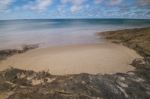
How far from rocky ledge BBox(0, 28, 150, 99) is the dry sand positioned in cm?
19

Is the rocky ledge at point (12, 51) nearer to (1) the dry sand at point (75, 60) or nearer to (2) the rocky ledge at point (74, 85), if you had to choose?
(1) the dry sand at point (75, 60)

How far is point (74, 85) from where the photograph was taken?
2484 mm

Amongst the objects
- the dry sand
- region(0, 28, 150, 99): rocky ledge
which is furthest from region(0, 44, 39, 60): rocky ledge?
region(0, 28, 150, 99): rocky ledge

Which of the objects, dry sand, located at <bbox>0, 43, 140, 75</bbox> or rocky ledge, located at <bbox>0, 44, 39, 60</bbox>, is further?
rocky ledge, located at <bbox>0, 44, 39, 60</bbox>

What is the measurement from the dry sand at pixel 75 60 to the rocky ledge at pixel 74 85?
188 mm

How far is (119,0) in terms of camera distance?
4719mm

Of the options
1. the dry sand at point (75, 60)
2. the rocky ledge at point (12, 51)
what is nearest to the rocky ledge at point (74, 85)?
the dry sand at point (75, 60)

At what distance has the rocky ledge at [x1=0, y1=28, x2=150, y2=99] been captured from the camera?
232cm

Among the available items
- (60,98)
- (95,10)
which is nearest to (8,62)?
(60,98)

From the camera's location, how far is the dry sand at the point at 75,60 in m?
2.99

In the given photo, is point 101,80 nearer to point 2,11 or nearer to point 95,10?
point 95,10

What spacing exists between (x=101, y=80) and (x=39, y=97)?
1.01m

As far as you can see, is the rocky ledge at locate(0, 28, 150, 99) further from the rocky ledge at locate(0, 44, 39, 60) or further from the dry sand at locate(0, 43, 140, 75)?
the rocky ledge at locate(0, 44, 39, 60)

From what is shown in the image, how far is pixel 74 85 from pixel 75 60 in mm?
905
